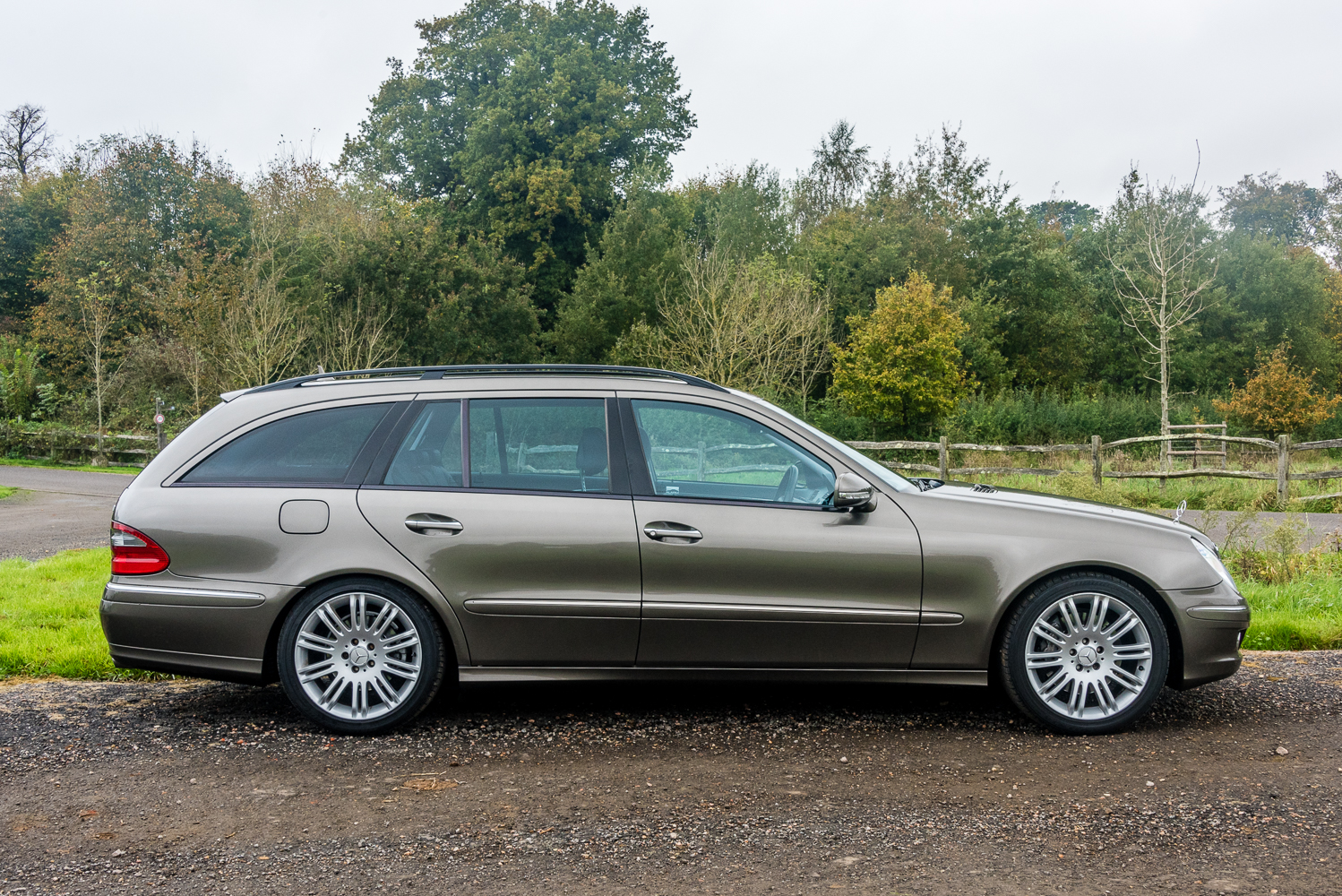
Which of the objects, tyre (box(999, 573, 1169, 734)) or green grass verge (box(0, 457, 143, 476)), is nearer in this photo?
tyre (box(999, 573, 1169, 734))

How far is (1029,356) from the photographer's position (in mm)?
39781

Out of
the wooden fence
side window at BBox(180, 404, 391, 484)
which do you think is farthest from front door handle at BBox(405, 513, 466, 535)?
the wooden fence

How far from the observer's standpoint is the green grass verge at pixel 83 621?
599 cm

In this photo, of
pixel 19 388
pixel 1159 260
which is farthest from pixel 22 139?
pixel 1159 260

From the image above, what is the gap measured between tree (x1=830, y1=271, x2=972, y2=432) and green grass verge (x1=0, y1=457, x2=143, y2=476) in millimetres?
20895

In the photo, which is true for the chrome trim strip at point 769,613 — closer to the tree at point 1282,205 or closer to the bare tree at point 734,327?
the bare tree at point 734,327

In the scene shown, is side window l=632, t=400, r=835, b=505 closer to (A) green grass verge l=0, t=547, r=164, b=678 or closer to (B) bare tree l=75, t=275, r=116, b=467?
(A) green grass verge l=0, t=547, r=164, b=678

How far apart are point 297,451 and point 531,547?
1267mm

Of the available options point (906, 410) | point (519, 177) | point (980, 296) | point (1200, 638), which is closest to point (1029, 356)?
point (980, 296)

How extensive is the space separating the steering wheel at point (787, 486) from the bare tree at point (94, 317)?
33.1 metres

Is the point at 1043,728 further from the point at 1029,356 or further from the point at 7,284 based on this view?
the point at 7,284

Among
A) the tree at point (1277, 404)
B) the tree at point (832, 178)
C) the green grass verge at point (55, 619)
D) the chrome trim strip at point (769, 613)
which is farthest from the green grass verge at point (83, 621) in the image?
the tree at point (832, 178)

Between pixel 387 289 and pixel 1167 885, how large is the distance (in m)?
31.0

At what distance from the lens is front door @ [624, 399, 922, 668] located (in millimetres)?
4590
